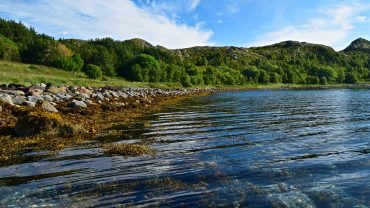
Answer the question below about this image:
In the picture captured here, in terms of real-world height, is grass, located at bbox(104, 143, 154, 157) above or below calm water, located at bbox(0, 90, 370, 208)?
above

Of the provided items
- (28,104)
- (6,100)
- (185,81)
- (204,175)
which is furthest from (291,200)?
(185,81)

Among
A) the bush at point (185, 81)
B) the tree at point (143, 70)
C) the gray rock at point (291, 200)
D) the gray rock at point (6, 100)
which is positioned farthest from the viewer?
the bush at point (185, 81)

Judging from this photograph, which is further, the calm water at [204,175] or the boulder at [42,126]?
the boulder at [42,126]

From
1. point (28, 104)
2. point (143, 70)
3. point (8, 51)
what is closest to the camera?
point (28, 104)

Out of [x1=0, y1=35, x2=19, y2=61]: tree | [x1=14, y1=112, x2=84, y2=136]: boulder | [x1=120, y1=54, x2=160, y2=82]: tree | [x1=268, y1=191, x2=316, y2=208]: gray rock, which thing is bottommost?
[x1=268, y1=191, x2=316, y2=208]: gray rock

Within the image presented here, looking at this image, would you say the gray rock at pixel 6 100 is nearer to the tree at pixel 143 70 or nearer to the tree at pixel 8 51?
the tree at pixel 8 51

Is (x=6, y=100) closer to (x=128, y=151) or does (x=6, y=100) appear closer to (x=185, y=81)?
(x=128, y=151)

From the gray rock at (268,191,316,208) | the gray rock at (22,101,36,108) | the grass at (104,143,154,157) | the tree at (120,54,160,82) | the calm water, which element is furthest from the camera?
the tree at (120,54,160,82)

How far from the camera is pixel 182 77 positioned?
150m

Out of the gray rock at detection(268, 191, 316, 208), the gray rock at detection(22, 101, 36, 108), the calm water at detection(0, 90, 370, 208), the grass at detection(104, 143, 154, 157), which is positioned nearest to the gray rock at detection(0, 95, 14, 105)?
the gray rock at detection(22, 101, 36, 108)

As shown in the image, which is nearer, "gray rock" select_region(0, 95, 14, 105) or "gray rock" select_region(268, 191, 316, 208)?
"gray rock" select_region(268, 191, 316, 208)

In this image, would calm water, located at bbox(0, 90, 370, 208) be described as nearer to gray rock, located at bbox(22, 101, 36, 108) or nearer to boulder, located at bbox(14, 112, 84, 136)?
boulder, located at bbox(14, 112, 84, 136)

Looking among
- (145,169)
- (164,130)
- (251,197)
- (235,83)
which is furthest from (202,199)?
(235,83)

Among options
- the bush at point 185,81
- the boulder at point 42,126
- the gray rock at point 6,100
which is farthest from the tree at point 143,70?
the boulder at point 42,126
